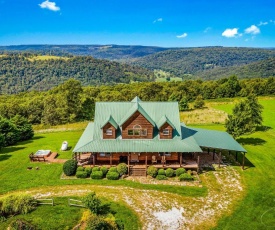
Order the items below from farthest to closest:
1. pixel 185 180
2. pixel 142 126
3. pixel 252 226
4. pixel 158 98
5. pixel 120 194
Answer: pixel 158 98, pixel 142 126, pixel 185 180, pixel 120 194, pixel 252 226

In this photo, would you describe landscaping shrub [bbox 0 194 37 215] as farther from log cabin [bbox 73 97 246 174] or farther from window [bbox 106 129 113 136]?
window [bbox 106 129 113 136]

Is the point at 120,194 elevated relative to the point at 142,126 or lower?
lower

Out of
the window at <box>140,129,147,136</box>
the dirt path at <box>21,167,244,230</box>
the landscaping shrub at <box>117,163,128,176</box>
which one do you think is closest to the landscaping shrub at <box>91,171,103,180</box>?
the dirt path at <box>21,167,244,230</box>

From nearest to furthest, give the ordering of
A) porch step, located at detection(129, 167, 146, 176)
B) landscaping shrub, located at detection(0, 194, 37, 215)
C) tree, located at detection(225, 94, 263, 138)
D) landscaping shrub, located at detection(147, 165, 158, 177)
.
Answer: landscaping shrub, located at detection(0, 194, 37, 215) → landscaping shrub, located at detection(147, 165, 158, 177) → porch step, located at detection(129, 167, 146, 176) → tree, located at detection(225, 94, 263, 138)

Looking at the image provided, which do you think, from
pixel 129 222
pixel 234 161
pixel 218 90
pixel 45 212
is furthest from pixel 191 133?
pixel 218 90

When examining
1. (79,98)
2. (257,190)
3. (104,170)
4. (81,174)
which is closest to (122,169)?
(104,170)

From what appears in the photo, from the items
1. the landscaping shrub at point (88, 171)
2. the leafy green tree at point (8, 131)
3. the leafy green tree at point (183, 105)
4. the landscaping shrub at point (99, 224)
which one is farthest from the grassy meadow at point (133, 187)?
the leafy green tree at point (183, 105)

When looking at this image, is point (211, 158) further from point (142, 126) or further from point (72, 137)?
point (72, 137)
